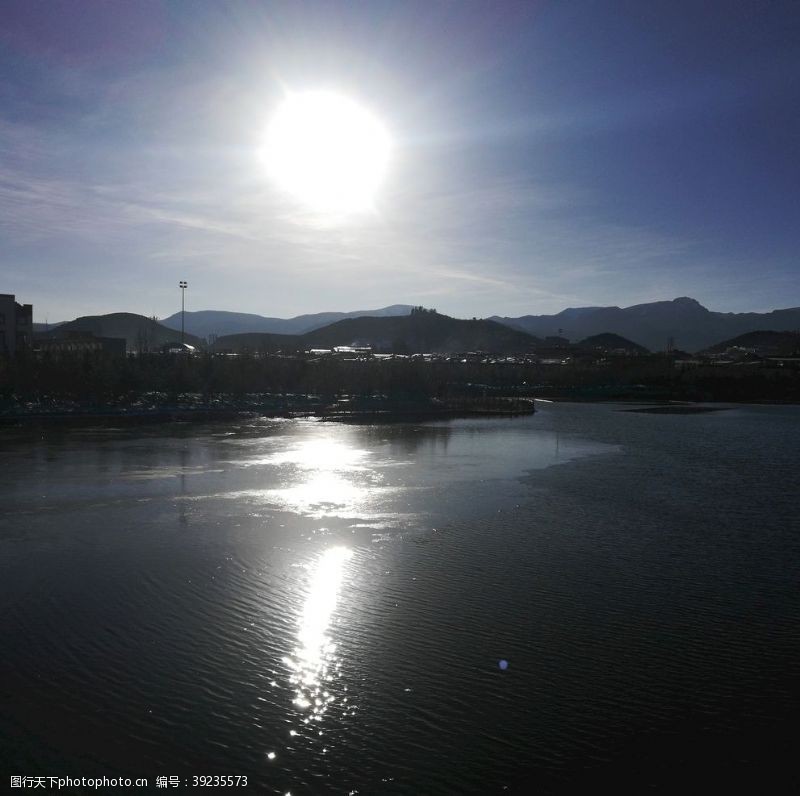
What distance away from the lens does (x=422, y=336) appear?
133 metres

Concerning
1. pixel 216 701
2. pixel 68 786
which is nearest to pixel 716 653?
pixel 216 701

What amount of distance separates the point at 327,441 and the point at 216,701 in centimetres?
2159

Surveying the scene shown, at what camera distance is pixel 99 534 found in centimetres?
1245

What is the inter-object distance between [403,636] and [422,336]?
126 meters

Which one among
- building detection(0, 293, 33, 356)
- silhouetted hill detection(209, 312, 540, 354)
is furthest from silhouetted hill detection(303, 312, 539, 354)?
building detection(0, 293, 33, 356)

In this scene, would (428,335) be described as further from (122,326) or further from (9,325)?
(9,325)

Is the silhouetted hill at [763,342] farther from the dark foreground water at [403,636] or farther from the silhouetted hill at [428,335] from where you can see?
the dark foreground water at [403,636]

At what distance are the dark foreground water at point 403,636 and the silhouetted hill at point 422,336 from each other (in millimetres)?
112579

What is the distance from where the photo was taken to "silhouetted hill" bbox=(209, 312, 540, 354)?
130m

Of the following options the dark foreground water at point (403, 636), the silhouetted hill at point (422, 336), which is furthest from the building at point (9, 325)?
the silhouetted hill at point (422, 336)

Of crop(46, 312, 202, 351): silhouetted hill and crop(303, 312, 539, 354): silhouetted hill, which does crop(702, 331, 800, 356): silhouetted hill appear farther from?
crop(46, 312, 202, 351): silhouetted hill

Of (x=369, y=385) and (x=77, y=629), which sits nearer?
(x=77, y=629)

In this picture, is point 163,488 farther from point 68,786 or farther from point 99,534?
point 68,786

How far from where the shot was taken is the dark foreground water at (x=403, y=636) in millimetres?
5793
